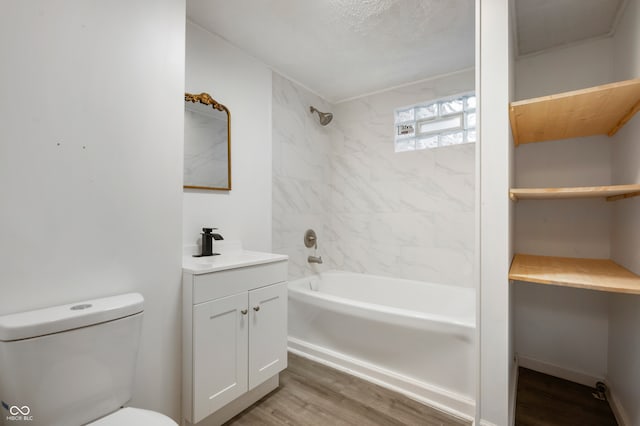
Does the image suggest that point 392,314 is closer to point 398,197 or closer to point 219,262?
point 219,262

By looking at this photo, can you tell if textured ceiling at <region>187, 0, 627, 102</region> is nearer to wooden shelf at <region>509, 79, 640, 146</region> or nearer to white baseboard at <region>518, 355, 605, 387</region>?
wooden shelf at <region>509, 79, 640, 146</region>

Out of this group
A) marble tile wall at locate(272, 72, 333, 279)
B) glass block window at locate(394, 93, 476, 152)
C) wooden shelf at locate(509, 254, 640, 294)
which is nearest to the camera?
wooden shelf at locate(509, 254, 640, 294)

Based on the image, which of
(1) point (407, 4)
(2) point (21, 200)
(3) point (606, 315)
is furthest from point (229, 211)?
(3) point (606, 315)

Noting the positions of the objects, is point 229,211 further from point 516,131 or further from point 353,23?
point 516,131

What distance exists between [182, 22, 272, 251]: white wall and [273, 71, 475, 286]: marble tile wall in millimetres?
160

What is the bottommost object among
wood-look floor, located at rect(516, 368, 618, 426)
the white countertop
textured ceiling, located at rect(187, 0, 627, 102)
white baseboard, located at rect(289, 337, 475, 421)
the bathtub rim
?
wood-look floor, located at rect(516, 368, 618, 426)

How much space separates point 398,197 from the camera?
299 cm

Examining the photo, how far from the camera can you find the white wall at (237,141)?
6.84ft

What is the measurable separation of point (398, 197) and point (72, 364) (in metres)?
2.68

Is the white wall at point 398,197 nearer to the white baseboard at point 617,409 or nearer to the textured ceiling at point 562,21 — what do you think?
the textured ceiling at point 562,21

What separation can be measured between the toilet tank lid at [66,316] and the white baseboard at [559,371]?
2.70 meters

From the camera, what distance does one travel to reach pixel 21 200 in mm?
1069

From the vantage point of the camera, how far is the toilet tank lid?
94cm

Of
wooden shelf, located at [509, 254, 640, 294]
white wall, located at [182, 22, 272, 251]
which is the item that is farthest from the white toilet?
wooden shelf, located at [509, 254, 640, 294]
